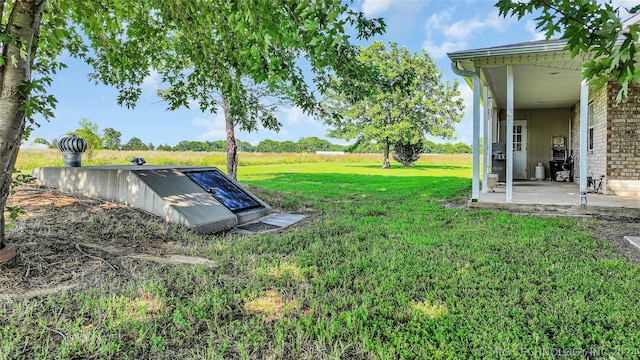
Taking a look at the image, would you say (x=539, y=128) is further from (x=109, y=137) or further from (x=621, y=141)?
(x=109, y=137)

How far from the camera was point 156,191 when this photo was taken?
5.41 meters

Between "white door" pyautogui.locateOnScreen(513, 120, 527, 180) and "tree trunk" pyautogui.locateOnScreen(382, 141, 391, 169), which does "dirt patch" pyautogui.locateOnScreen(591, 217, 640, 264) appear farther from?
"tree trunk" pyautogui.locateOnScreen(382, 141, 391, 169)

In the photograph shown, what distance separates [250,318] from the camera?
246cm

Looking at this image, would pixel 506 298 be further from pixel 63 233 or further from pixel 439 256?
pixel 63 233

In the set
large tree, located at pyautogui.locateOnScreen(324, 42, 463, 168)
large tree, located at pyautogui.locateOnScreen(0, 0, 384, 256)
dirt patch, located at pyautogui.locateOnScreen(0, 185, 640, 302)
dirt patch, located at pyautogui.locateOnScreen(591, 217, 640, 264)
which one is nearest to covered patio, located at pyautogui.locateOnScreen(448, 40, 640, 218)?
dirt patch, located at pyautogui.locateOnScreen(591, 217, 640, 264)

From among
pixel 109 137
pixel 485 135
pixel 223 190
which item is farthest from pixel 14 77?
pixel 109 137

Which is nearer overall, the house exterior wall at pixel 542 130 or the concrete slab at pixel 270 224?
the concrete slab at pixel 270 224

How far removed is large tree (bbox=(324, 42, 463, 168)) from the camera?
25.5 meters

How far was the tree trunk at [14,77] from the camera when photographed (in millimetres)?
3088

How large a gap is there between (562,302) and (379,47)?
26.2 meters

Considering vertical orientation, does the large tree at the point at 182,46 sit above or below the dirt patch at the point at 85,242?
above

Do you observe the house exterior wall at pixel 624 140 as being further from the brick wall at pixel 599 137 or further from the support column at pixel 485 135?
the support column at pixel 485 135

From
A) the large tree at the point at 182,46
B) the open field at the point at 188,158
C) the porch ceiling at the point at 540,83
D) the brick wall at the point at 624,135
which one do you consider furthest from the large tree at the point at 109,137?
the brick wall at the point at 624,135

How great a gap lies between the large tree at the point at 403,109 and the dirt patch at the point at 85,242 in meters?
20.0
